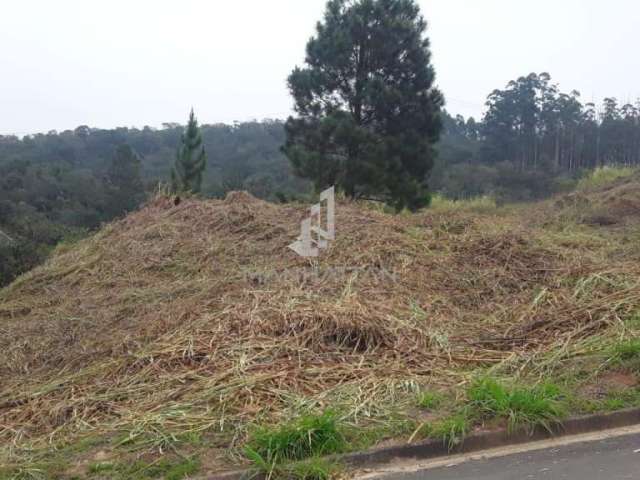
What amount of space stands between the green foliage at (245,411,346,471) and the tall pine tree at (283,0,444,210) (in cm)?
1122

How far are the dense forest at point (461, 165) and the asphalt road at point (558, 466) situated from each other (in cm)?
1924

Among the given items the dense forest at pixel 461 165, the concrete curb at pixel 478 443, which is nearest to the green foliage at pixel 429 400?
the concrete curb at pixel 478 443

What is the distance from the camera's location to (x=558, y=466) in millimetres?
2752

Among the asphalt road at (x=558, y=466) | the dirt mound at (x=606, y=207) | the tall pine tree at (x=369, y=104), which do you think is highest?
the tall pine tree at (x=369, y=104)

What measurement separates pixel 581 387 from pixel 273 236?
4.40m

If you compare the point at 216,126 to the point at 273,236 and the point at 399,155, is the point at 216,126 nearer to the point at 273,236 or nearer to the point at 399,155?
the point at 399,155

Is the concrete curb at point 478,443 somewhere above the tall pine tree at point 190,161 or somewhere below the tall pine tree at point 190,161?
below

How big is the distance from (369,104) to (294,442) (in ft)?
40.4

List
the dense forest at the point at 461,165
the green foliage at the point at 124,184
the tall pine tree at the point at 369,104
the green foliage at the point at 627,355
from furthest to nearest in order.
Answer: the green foliage at the point at 124,184, the dense forest at the point at 461,165, the tall pine tree at the point at 369,104, the green foliage at the point at 627,355

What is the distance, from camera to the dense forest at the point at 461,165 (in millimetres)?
24547

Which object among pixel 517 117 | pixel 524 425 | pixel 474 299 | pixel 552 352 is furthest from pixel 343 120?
pixel 517 117

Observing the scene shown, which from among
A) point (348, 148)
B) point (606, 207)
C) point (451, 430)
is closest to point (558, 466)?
point (451, 430)

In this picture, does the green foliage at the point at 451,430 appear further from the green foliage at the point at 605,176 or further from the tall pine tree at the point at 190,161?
the tall pine tree at the point at 190,161

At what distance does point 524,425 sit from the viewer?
2998 mm
